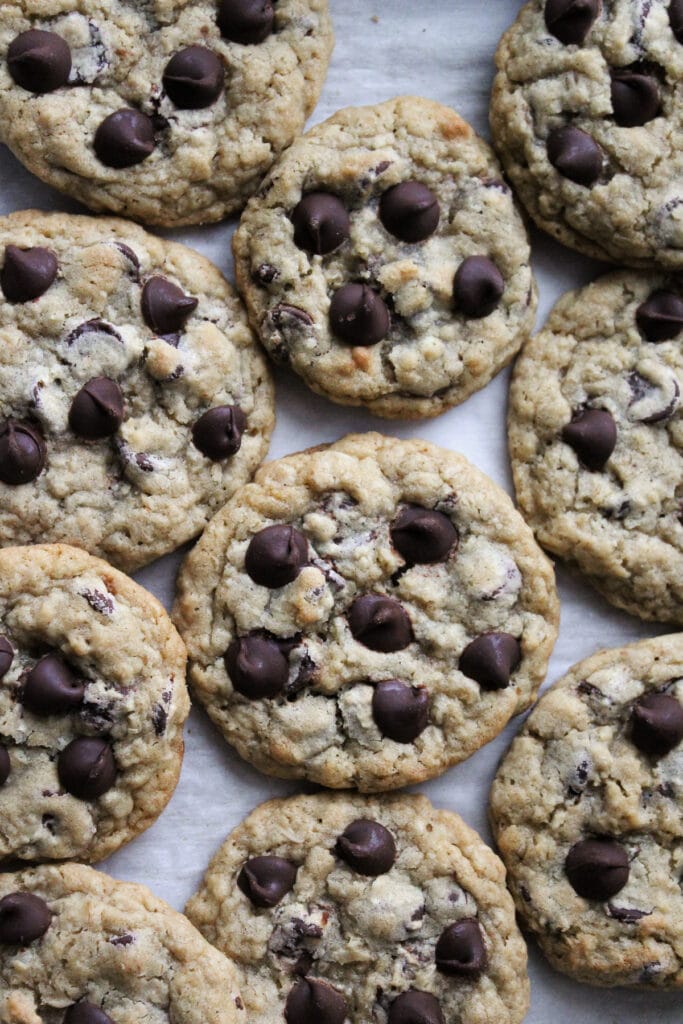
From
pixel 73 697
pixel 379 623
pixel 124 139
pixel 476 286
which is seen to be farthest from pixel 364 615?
pixel 124 139

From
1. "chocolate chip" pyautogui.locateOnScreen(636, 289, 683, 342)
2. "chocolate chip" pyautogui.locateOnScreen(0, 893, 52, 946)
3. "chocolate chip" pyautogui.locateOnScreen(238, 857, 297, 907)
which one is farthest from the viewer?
"chocolate chip" pyautogui.locateOnScreen(636, 289, 683, 342)

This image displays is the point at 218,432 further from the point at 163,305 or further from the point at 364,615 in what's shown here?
the point at 364,615

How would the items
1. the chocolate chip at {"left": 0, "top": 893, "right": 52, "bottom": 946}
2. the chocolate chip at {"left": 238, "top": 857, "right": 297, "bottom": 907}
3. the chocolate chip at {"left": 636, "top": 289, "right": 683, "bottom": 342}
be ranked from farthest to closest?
the chocolate chip at {"left": 636, "top": 289, "right": 683, "bottom": 342}
the chocolate chip at {"left": 238, "top": 857, "right": 297, "bottom": 907}
the chocolate chip at {"left": 0, "top": 893, "right": 52, "bottom": 946}

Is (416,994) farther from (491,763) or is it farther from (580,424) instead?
(580,424)

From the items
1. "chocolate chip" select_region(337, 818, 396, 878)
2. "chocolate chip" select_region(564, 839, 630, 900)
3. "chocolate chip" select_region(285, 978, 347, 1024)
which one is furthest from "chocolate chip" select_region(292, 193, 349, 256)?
"chocolate chip" select_region(285, 978, 347, 1024)

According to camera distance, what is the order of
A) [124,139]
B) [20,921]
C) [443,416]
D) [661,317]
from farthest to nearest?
[443,416], [661,317], [124,139], [20,921]

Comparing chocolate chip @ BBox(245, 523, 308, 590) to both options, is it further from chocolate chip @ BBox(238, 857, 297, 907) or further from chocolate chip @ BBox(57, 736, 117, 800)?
chocolate chip @ BBox(238, 857, 297, 907)

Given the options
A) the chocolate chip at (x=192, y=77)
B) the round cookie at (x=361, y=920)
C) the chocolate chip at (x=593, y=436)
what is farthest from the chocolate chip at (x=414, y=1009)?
the chocolate chip at (x=192, y=77)

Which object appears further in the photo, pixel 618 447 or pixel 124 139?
pixel 618 447
